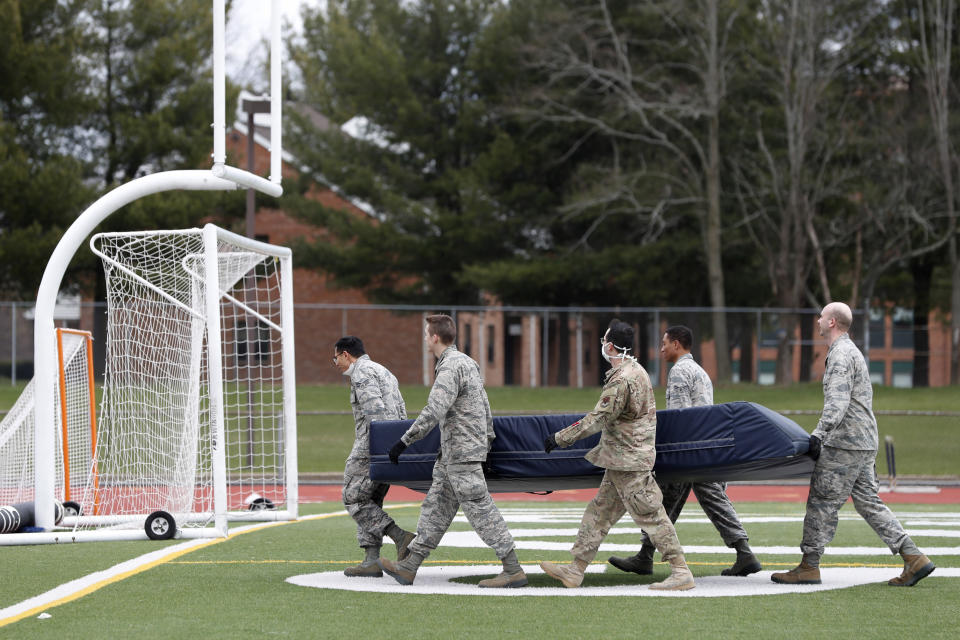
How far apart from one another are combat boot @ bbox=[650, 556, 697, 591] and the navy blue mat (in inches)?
25.6

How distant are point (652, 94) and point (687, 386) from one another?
28.4m

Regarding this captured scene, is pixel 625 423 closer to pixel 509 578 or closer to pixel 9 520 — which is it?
pixel 509 578

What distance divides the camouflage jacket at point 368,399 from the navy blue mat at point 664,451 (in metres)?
0.23

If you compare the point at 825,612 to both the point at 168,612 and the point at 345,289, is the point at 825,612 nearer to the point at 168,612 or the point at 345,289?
the point at 168,612

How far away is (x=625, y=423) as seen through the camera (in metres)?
8.52

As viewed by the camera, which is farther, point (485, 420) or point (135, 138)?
point (135, 138)

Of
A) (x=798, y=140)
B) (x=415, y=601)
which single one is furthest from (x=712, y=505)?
(x=798, y=140)

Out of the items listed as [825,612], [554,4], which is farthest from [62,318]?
[825,612]

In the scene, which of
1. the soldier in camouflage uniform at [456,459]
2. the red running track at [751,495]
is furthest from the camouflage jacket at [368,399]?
the red running track at [751,495]

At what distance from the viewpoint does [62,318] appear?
29547mm

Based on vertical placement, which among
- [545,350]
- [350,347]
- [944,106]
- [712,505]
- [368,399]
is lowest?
[712,505]

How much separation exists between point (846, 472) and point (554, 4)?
30901mm

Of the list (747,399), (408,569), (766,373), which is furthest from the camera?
(766,373)

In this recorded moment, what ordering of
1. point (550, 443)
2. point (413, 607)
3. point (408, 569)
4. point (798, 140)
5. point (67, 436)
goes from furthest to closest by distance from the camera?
point (798, 140), point (67, 436), point (408, 569), point (550, 443), point (413, 607)
